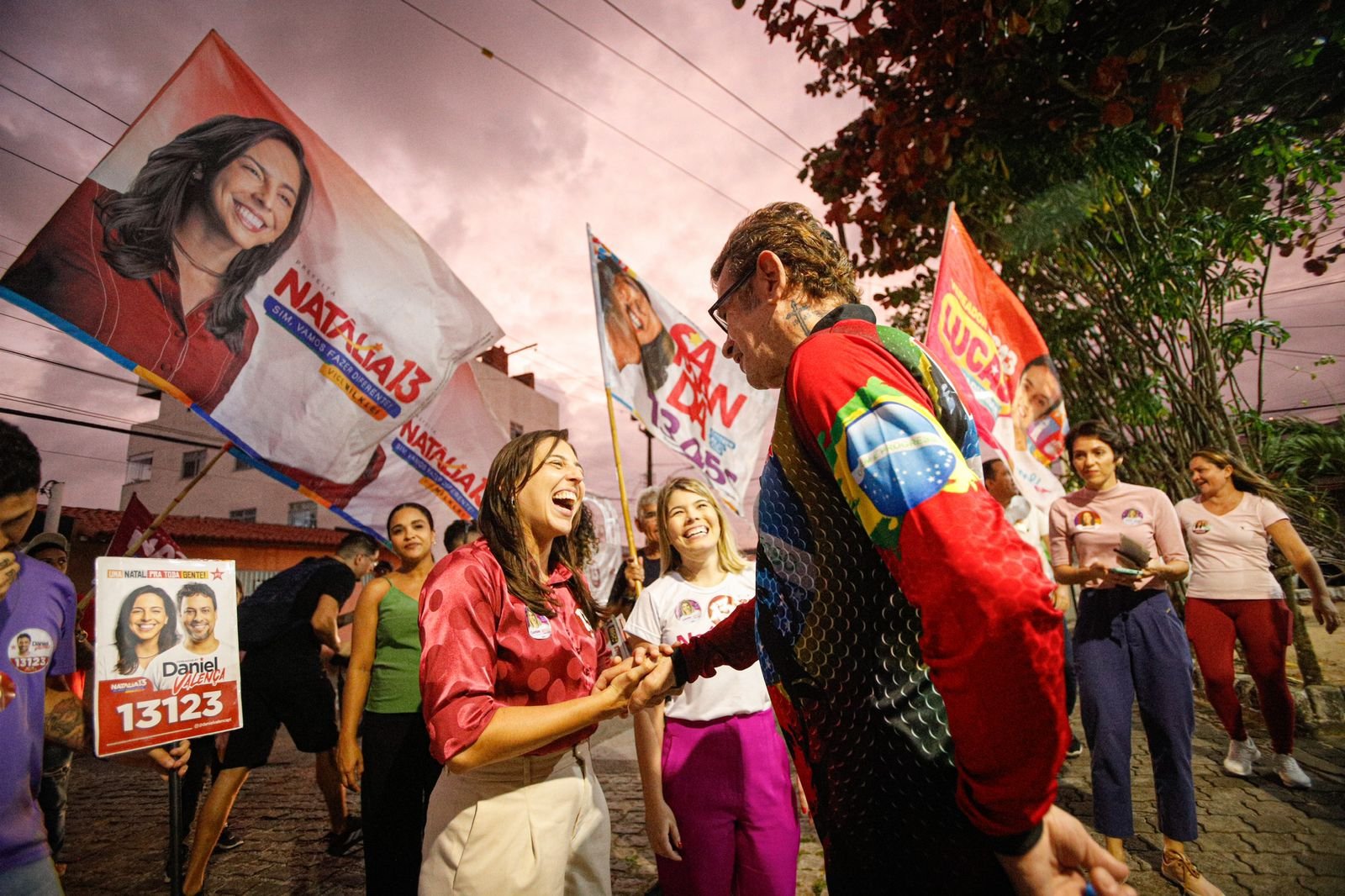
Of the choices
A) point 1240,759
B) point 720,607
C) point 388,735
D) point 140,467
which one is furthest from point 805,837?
point 140,467

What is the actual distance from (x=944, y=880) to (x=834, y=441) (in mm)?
768

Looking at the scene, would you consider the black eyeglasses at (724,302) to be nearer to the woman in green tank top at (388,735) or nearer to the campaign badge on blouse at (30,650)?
the campaign badge on blouse at (30,650)

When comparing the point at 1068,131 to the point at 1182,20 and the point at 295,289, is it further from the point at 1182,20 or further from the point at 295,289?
the point at 295,289

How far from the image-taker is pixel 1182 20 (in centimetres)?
380

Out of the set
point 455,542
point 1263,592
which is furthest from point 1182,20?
point 455,542

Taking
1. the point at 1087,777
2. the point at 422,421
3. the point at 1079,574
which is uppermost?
the point at 422,421

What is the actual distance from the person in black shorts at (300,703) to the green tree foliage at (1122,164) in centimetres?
521

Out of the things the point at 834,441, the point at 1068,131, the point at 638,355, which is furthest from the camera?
the point at 638,355

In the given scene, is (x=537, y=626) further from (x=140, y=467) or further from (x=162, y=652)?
(x=140, y=467)

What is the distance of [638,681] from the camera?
170 cm

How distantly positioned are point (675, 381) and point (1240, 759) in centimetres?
533

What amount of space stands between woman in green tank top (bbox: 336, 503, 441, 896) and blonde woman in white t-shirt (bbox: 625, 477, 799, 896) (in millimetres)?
1402

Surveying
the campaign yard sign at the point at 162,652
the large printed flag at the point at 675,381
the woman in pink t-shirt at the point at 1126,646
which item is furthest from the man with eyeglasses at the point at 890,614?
the large printed flag at the point at 675,381

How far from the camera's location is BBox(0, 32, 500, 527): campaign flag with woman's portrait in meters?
3.56
